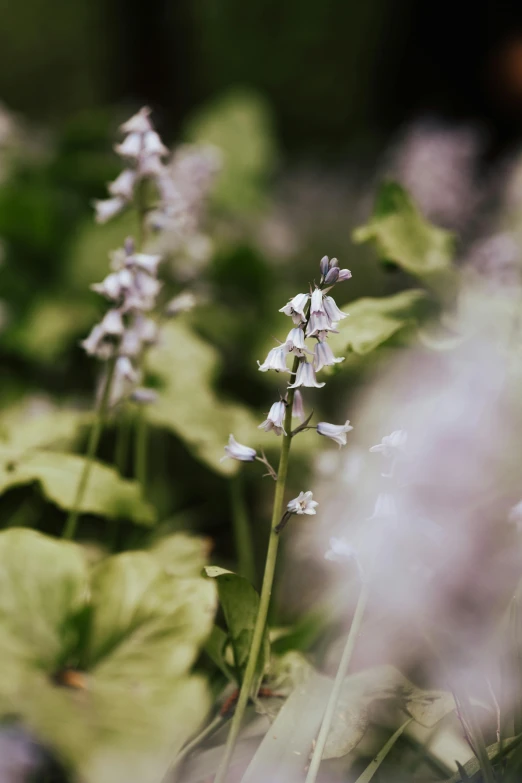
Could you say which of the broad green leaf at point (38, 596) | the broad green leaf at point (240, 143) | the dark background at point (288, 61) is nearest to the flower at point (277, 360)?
the broad green leaf at point (38, 596)

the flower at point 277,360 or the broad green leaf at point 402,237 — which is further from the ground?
the broad green leaf at point 402,237

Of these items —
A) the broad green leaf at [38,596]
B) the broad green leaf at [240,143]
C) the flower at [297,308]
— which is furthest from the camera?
the broad green leaf at [240,143]

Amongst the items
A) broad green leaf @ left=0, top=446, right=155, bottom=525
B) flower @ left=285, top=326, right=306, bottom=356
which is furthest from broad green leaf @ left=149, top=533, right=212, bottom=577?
flower @ left=285, top=326, right=306, bottom=356

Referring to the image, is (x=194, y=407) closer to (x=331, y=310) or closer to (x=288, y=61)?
(x=331, y=310)

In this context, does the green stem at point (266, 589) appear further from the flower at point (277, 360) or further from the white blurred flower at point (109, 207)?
the white blurred flower at point (109, 207)

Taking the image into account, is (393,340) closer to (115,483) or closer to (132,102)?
(115,483)

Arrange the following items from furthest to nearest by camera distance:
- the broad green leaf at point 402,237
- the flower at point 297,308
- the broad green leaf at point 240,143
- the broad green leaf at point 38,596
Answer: the broad green leaf at point 240,143 → the broad green leaf at point 402,237 → the broad green leaf at point 38,596 → the flower at point 297,308
